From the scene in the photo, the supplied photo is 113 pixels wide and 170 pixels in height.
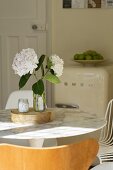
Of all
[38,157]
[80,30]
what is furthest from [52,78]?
[80,30]

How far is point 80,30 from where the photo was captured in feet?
12.5

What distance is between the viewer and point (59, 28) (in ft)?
12.7

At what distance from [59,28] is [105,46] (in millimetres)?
565

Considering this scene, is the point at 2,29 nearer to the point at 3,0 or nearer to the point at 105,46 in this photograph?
the point at 3,0

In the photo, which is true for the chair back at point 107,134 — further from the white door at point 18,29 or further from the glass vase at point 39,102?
the white door at point 18,29

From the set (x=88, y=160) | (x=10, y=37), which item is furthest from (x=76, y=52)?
(x=88, y=160)

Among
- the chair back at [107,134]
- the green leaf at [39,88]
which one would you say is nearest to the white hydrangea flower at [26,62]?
the green leaf at [39,88]

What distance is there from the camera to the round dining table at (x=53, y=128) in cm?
173

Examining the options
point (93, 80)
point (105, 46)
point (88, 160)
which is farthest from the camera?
point (105, 46)

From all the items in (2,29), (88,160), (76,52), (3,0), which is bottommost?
(88,160)

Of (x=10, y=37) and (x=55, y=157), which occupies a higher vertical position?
(x=10, y=37)

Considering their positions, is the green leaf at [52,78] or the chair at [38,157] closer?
the chair at [38,157]

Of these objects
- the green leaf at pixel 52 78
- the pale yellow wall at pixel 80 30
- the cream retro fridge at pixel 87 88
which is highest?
the pale yellow wall at pixel 80 30

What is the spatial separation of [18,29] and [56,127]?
2.35 m
